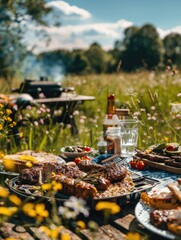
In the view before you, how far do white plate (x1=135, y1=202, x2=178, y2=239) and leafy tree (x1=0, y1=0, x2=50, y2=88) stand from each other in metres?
18.2

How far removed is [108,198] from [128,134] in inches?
53.4

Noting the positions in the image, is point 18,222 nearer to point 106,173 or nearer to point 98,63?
point 106,173

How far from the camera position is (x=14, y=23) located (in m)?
21.8

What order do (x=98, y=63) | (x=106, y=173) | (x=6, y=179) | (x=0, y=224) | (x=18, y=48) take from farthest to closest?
1. (x=98, y=63)
2. (x=18, y=48)
3. (x=6, y=179)
4. (x=106, y=173)
5. (x=0, y=224)

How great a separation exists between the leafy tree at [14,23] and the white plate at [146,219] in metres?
18.2

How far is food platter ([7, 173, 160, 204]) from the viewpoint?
2.53 m

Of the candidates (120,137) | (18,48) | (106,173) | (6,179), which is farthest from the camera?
(18,48)

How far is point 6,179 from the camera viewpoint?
10.2 feet

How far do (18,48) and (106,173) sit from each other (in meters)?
21.5

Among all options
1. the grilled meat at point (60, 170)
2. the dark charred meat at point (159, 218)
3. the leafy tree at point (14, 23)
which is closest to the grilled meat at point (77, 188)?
the grilled meat at point (60, 170)

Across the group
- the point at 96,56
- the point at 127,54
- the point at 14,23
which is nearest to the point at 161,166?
the point at 14,23

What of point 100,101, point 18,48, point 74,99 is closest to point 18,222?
point 74,99

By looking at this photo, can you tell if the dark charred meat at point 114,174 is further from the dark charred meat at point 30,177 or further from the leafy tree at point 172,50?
the leafy tree at point 172,50

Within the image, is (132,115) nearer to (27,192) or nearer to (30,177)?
(30,177)
